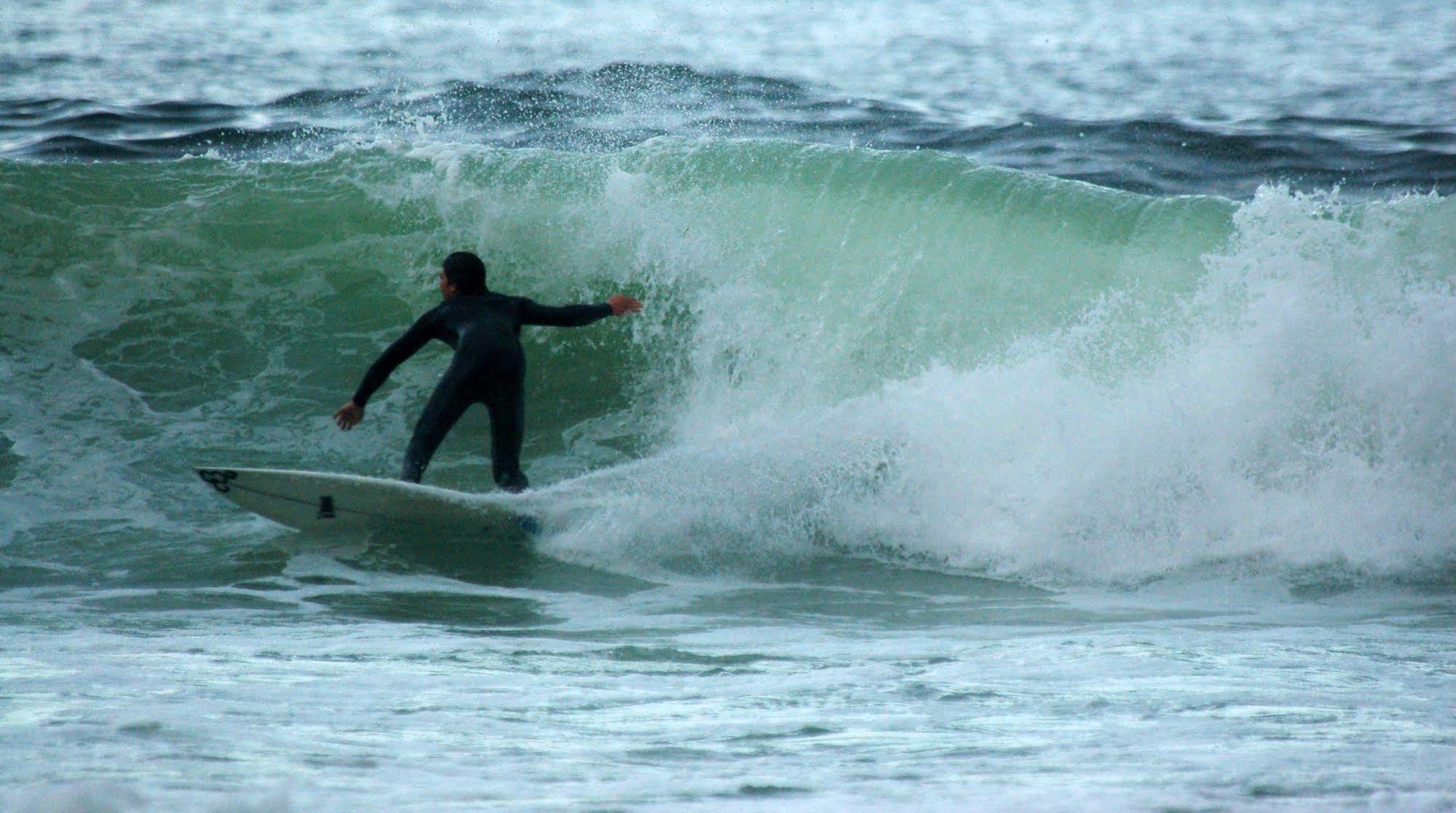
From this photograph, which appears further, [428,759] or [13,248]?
[13,248]

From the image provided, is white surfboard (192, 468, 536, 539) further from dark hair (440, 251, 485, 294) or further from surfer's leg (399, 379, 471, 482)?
dark hair (440, 251, 485, 294)

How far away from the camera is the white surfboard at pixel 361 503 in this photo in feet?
22.0

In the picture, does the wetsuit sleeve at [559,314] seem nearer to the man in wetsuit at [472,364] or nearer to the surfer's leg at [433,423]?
the man in wetsuit at [472,364]

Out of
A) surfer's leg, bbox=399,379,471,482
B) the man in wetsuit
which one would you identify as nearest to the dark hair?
Result: the man in wetsuit

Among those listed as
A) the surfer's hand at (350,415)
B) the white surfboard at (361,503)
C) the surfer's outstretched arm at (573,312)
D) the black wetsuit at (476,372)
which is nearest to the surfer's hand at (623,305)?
the surfer's outstretched arm at (573,312)

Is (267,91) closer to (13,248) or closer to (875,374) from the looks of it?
(13,248)

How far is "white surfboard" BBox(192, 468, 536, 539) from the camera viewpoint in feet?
22.0

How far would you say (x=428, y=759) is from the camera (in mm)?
3055

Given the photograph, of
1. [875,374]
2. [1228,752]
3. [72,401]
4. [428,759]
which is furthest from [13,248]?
[1228,752]

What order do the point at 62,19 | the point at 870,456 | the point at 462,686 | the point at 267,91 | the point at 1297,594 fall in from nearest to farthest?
the point at 462,686
the point at 1297,594
the point at 870,456
the point at 267,91
the point at 62,19

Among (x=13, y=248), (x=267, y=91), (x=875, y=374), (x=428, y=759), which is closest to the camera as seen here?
(x=428, y=759)

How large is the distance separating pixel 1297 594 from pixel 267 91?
659 inches

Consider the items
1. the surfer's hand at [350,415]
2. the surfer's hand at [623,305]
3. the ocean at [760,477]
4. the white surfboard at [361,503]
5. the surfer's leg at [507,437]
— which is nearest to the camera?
the ocean at [760,477]

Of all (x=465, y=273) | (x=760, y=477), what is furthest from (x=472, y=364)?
(x=760, y=477)
